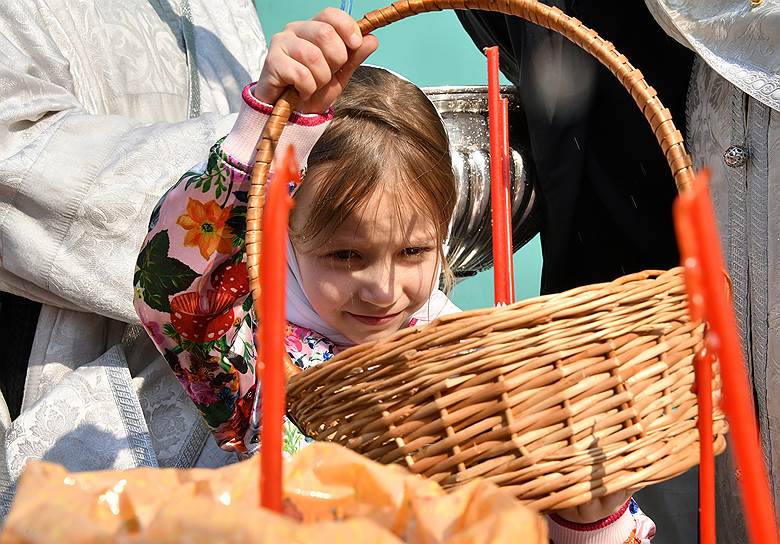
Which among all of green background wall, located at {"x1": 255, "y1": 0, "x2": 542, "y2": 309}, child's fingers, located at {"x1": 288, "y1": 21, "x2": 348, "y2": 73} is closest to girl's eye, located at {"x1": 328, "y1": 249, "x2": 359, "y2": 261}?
child's fingers, located at {"x1": 288, "y1": 21, "x2": 348, "y2": 73}

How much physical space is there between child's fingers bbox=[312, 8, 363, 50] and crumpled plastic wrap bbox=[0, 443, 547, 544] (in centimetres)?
42

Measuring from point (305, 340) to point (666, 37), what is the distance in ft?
1.73

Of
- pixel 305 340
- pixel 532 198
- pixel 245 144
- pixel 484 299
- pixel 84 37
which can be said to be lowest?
pixel 484 299

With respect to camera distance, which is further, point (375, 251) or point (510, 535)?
point (375, 251)

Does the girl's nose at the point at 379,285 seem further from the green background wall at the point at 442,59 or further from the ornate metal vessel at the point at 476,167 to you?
the green background wall at the point at 442,59

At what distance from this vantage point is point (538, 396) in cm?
50

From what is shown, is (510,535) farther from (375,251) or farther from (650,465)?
(375,251)

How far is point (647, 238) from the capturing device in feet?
3.48

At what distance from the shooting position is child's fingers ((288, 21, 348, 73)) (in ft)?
2.29

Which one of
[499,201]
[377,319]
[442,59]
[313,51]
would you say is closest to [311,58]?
[313,51]

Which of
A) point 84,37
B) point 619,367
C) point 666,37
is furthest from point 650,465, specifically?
point 84,37

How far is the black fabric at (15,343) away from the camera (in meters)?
1.00

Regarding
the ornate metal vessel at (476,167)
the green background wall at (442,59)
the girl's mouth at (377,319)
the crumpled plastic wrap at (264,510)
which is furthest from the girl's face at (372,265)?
the green background wall at (442,59)

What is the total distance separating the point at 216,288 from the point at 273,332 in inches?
21.5
